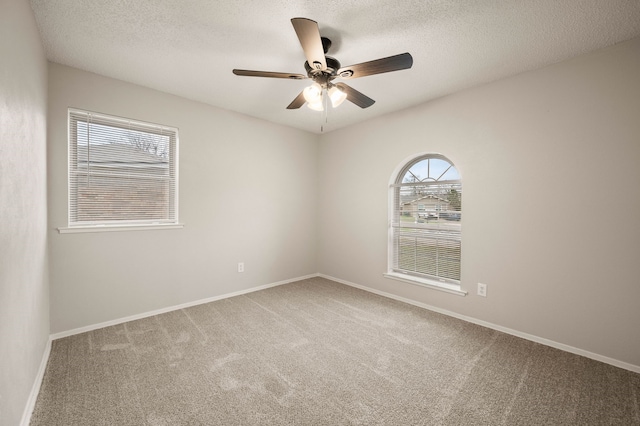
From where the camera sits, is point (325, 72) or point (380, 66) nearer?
point (380, 66)

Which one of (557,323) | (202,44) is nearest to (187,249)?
(202,44)

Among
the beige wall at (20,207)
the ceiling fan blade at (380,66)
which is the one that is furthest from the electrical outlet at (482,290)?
the beige wall at (20,207)

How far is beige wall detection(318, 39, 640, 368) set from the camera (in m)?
2.17

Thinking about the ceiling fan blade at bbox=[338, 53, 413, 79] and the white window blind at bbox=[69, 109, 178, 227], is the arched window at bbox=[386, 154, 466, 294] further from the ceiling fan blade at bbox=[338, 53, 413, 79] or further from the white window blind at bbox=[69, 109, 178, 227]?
the white window blind at bbox=[69, 109, 178, 227]

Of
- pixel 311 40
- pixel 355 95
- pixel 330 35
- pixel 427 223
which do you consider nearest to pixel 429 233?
pixel 427 223

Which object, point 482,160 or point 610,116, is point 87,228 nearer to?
point 482,160

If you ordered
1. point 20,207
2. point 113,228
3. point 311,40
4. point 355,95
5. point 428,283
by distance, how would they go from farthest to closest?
point 428,283 < point 113,228 < point 355,95 < point 311,40 < point 20,207

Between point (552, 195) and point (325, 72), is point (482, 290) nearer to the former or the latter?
point (552, 195)

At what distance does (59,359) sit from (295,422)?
79.1 inches

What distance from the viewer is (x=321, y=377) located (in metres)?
2.02

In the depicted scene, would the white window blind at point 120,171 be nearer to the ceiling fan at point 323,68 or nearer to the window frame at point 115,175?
the window frame at point 115,175

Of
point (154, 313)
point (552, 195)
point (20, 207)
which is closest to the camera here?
point (20, 207)

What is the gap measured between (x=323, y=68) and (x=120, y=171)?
2.35 m

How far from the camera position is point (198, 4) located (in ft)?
5.95
